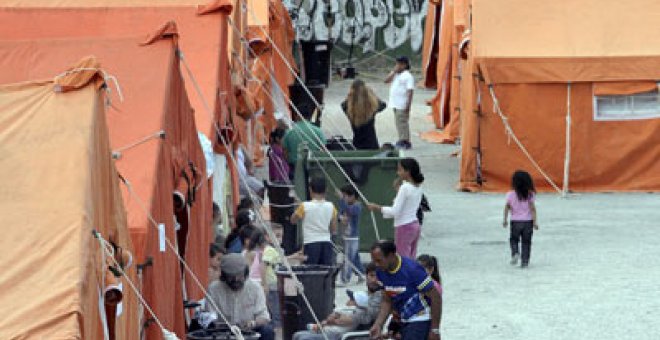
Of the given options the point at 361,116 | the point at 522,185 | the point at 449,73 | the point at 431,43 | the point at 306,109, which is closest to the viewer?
the point at 522,185

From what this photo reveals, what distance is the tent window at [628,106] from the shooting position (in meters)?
23.9

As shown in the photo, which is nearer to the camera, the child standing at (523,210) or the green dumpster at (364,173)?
the child standing at (523,210)

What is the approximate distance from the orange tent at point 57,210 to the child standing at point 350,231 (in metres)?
7.84

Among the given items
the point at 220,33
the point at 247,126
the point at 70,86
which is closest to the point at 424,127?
the point at 247,126

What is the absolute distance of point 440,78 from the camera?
103ft

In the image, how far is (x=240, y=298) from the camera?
40.8 feet

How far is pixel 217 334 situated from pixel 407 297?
4.93 feet

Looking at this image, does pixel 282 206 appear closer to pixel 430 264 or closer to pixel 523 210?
pixel 523 210

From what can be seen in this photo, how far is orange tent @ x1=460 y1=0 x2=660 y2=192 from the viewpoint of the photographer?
23.8m

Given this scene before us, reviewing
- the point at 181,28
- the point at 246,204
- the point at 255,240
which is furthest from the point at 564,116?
the point at 255,240

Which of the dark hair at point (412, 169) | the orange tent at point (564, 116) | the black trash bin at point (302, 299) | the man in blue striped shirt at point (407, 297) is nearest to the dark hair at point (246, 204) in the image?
the dark hair at point (412, 169)

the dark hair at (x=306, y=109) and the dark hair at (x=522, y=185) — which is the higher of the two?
the dark hair at (x=522, y=185)

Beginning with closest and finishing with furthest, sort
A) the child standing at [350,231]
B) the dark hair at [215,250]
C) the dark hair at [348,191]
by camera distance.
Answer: the dark hair at [215,250] < the child standing at [350,231] < the dark hair at [348,191]

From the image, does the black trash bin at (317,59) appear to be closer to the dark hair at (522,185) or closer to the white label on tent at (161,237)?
the dark hair at (522,185)
